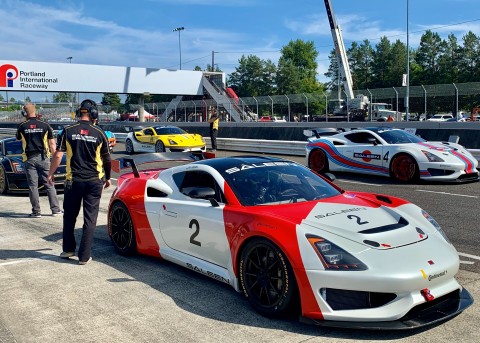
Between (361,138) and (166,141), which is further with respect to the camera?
(166,141)

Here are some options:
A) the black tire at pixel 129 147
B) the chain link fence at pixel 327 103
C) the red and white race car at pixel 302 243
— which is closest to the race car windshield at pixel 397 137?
the red and white race car at pixel 302 243

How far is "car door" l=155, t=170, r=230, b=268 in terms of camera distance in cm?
468

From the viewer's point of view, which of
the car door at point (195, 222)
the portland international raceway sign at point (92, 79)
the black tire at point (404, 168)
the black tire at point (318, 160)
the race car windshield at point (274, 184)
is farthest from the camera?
the portland international raceway sign at point (92, 79)

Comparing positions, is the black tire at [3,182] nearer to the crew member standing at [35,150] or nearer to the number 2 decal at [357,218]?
the crew member standing at [35,150]

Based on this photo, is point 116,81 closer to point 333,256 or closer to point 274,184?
point 274,184

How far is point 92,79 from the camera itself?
150 ft

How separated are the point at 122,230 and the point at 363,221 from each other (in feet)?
10.2

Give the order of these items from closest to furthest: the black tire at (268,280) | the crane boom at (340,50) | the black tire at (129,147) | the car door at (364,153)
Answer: the black tire at (268,280) → the car door at (364,153) → the black tire at (129,147) → the crane boom at (340,50)

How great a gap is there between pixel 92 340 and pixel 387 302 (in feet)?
7.21

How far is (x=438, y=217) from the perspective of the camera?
7.82 meters

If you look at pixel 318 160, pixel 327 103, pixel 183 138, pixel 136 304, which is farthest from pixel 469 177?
pixel 327 103

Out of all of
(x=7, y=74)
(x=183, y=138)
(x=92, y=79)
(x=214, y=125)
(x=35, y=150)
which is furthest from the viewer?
(x=92, y=79)

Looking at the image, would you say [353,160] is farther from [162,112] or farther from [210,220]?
[162,112]

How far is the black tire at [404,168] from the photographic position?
1153 cm
